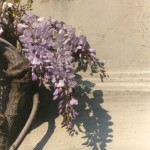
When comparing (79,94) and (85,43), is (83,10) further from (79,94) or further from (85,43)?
(79,94)

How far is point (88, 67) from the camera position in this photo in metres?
2.85

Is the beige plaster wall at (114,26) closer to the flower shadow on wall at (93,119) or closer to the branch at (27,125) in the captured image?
the flower shadow on wall at (93,119)

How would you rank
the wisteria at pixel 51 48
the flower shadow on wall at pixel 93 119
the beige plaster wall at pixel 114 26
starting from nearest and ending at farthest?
the wisteria at pixel 51 48 → the flower shadow on wall at pixel 93 119 → the beige plaster wall at pixel 114 26

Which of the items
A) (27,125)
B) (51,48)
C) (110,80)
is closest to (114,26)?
(110,80)

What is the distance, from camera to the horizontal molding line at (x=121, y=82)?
280 cm

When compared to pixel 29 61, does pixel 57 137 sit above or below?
below

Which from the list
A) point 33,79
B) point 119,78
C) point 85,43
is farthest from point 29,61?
point 119,78

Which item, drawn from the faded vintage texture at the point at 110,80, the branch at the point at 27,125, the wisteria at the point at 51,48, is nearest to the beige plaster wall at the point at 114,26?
the faded vintage texture at the point at 110,80

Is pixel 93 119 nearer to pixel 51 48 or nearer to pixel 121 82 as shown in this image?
pixel 121 82

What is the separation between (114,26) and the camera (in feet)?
9.28

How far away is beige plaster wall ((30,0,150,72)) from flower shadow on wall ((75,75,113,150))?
0.52 feet

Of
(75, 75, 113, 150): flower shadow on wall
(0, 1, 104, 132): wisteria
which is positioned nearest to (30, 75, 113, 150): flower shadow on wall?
(75, 75, 113, 150): flower shadow on wall

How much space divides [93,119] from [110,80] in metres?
0.22

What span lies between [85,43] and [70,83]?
0.27 m
